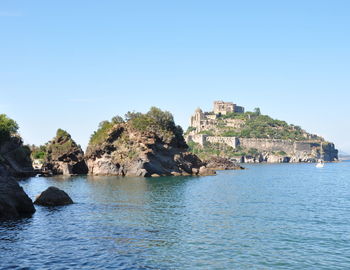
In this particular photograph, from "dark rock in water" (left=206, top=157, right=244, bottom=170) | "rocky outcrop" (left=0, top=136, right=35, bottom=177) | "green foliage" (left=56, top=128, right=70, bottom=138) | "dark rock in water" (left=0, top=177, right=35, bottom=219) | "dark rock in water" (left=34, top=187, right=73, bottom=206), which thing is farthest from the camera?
"dark rock in water" (left=206, top=157, right=244, bottom=170)

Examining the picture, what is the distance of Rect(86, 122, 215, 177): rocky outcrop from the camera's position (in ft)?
354

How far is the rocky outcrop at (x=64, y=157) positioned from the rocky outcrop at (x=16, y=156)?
6465mm

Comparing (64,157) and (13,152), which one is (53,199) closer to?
(64,157)

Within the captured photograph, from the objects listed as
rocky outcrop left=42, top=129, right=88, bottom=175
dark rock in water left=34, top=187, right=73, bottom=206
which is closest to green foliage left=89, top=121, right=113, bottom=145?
rocky outcrop left=42, top=129, right=88, bottom=175

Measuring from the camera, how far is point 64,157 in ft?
402

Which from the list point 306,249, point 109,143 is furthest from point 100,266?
point 109,143

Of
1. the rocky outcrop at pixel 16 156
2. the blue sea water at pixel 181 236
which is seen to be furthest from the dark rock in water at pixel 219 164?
the blue sea water at pixel 181 236

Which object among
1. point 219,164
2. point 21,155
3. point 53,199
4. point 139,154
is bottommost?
point 53,199

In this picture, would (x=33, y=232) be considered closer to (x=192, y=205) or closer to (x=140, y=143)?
(x=192, y=205)

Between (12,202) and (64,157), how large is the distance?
84.0 metres

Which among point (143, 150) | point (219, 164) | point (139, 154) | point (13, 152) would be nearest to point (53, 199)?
point (139, 154)

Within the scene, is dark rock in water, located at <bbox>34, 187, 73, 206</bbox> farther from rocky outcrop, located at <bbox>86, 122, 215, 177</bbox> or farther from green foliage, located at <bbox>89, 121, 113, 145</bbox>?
green foliage, located at <bbox>89, 121, 113, 145</bbox>

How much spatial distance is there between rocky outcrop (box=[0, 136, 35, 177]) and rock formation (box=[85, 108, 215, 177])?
19.3m

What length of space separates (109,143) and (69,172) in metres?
15.5
